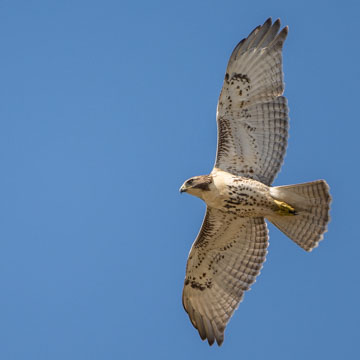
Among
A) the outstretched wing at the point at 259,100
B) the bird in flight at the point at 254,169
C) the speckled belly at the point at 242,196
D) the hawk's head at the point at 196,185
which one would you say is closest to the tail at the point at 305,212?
the bird in flight at the point at 254,169

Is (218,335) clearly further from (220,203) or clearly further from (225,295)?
(220,203)

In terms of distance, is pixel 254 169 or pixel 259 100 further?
pixel 254 169

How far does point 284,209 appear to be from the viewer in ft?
32.9

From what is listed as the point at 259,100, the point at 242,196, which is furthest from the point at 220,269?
the point at 259,100

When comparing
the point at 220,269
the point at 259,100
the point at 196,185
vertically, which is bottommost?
the point at 220,269

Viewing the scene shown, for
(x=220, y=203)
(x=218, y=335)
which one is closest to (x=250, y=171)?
(x=220, y=203)

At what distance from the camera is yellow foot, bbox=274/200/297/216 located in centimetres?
998

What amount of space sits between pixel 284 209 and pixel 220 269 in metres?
1.41

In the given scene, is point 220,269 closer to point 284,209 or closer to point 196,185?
point 284,209

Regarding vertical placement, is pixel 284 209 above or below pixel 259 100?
below

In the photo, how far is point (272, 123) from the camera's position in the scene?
10062mm

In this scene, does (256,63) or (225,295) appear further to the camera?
(225,295)

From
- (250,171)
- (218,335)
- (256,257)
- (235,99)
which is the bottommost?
(218,335)

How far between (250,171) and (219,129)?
706 mm
